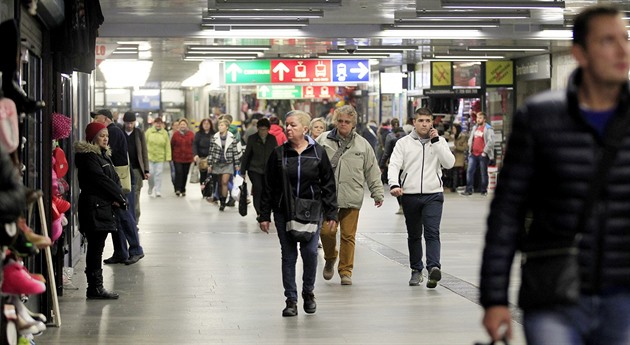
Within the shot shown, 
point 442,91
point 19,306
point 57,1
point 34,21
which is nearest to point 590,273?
point 19,306

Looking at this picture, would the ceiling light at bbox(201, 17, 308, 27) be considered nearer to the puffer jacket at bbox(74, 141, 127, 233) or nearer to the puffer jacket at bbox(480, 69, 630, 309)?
the puffer jacket at bbox(74, 141, 127, 233)

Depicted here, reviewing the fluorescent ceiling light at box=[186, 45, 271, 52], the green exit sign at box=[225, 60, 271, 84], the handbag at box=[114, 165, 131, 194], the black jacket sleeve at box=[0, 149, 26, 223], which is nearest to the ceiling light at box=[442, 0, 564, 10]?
the handbag at box=[114, 165, 131, 194]

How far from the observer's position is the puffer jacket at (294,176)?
10.2 metres

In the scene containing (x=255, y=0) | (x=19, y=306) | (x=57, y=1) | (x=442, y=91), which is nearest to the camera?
(x=19, y=306)

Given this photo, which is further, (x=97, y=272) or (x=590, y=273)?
(x=97, y=272)

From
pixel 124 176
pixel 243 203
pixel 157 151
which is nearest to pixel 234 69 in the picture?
pixel 157 151

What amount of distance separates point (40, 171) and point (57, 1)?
5.03ft

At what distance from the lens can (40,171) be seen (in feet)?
33.1

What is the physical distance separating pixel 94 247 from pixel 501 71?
2209cm

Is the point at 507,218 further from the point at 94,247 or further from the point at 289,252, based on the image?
the point at 94,247

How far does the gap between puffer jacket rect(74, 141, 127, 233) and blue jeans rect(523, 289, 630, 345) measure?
760cm

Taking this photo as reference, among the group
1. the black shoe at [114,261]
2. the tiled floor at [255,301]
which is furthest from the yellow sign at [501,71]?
the black shoe at [114,261]

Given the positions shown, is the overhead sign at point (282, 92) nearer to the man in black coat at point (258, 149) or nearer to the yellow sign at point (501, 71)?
the yellow sign at point (501, 71)

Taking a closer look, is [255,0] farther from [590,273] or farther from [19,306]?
[590,273]
